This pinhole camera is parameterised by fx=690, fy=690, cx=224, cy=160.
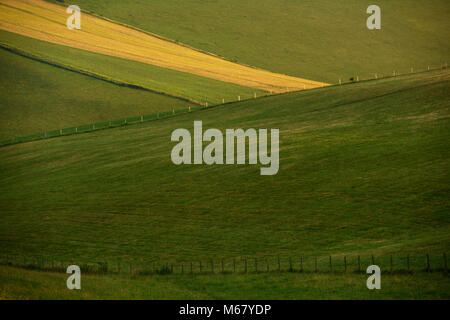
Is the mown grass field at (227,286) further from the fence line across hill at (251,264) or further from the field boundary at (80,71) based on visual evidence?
the field boundary at (80,71)

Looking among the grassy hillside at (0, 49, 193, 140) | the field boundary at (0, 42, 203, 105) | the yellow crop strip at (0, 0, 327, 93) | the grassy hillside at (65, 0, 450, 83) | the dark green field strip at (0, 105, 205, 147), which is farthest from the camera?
the grassy hillside at (65, 0, 450, 83)

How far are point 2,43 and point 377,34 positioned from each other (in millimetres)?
63008

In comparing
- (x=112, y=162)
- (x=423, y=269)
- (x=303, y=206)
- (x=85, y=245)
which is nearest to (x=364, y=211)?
(x=303, y=206)

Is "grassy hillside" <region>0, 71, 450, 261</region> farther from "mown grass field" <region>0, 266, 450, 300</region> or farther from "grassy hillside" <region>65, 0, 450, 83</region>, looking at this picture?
"grassy hillside" <region>65, 0, 450, 83</region>

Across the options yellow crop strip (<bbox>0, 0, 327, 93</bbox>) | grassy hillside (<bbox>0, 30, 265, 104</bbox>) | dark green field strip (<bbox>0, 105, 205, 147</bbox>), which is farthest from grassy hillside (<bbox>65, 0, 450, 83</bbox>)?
dark green field strip (<bbox>0, 105, 205, 147</bbox>)

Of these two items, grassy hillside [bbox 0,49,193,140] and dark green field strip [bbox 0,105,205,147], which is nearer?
dark green field strip [bbox 0,105,205,147]

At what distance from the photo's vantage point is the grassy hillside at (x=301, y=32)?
9706 cm

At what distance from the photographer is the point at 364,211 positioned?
29.6 meters

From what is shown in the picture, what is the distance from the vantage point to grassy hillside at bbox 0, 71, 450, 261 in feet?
90.7

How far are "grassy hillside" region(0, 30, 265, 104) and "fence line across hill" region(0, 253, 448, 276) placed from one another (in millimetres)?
43228

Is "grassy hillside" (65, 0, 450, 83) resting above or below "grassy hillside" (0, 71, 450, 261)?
above

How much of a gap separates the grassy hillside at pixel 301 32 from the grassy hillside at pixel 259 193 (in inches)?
1828

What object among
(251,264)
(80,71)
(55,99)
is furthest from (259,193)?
(80,71)

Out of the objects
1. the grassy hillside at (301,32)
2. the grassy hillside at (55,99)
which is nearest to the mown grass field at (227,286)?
the grassy hillside at (55,99)
